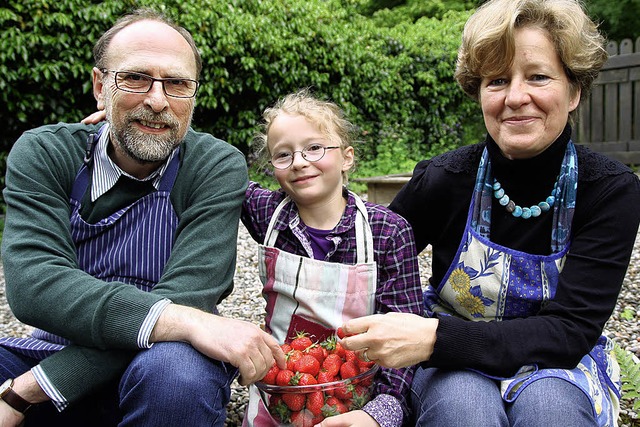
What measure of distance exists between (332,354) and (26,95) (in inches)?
213

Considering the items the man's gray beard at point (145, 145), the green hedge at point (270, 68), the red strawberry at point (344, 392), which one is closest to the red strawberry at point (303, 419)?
the red strawberry at point (344, 392)

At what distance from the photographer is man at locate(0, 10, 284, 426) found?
1.72 meters

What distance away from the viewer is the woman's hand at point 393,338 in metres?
1.74

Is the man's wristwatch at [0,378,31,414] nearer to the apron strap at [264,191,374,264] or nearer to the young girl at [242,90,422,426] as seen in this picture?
the young girl at [242,90,422,426]

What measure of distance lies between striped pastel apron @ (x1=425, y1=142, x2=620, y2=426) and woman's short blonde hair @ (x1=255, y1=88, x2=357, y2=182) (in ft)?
1.70

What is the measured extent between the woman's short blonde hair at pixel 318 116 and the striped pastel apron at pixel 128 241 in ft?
1.57

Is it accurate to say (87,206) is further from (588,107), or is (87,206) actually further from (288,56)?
(588,107)

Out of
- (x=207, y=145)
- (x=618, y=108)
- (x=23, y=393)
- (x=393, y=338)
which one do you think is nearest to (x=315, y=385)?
(x=393, y=338)

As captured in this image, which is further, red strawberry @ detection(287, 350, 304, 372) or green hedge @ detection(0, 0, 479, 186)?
green hedge @ detection(0, 0, 479, 186)

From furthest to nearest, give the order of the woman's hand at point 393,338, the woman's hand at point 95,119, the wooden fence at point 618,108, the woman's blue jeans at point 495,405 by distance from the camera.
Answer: the wooden fence at point 618,108 < the woman's hand at point 95,119 < the woman's hand at point 393,338 < the woman's blue jeans at point 495,405

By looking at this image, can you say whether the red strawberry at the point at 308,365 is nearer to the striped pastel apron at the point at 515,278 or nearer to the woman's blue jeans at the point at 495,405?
the woman's blue jeans at the point at 495,405

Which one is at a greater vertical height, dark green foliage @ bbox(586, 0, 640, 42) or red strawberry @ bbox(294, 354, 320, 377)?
dark green foliage @ bbox(586, 0, 640, 42)

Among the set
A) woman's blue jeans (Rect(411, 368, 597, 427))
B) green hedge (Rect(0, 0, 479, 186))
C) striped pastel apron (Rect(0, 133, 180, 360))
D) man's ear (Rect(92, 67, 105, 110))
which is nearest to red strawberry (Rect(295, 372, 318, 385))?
woman's blue jeans (Rect(411, 368, 597, 427))

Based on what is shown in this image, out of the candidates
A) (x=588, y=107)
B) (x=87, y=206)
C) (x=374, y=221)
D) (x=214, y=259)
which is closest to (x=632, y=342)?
(x=374, y=221)
